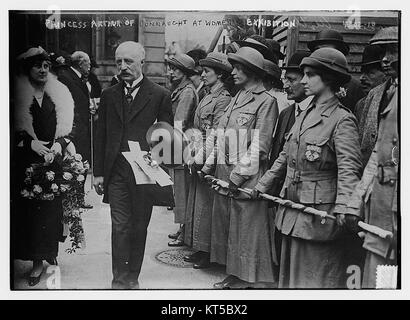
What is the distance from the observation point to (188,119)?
634 cm

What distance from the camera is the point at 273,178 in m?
6.20

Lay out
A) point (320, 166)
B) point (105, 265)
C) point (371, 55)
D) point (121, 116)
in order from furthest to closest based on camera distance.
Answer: point (105, 265)
point (121, 116)
point (371, 55)
point (320, 166)

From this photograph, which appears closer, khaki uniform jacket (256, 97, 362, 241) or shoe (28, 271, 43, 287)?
khaki uniform jacket (256, 97, 362, 241)

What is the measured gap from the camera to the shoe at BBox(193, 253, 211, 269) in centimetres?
641

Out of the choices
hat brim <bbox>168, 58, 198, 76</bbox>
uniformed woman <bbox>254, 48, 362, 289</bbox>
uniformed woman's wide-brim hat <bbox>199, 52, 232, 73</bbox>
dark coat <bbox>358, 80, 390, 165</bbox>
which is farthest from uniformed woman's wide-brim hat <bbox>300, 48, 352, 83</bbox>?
hat brim <bbox>168, 58, 198, 76</bbox>

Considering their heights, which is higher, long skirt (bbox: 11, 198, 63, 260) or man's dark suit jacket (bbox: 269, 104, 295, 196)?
man's dark suit jacket (bbox: 269, 104, 295, 196)

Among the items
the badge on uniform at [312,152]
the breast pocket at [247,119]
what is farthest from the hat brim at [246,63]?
the badge on uniform at [312,152]

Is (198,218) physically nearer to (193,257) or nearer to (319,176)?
(193,257)

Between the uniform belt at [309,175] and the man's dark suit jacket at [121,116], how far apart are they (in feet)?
4.49

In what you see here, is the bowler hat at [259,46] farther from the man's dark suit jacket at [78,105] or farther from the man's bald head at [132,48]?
the man's dark suit jacket at [78,105]

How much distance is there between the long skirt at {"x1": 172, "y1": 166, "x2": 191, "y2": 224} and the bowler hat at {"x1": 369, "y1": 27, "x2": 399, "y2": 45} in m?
2.35

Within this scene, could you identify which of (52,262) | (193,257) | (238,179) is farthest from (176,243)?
(52,262)

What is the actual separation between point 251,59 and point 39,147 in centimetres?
240

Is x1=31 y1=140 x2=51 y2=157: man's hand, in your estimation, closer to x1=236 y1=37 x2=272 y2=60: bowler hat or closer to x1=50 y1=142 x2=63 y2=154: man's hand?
x1=50 y1=142 x2=63 y2=154: man's hand
